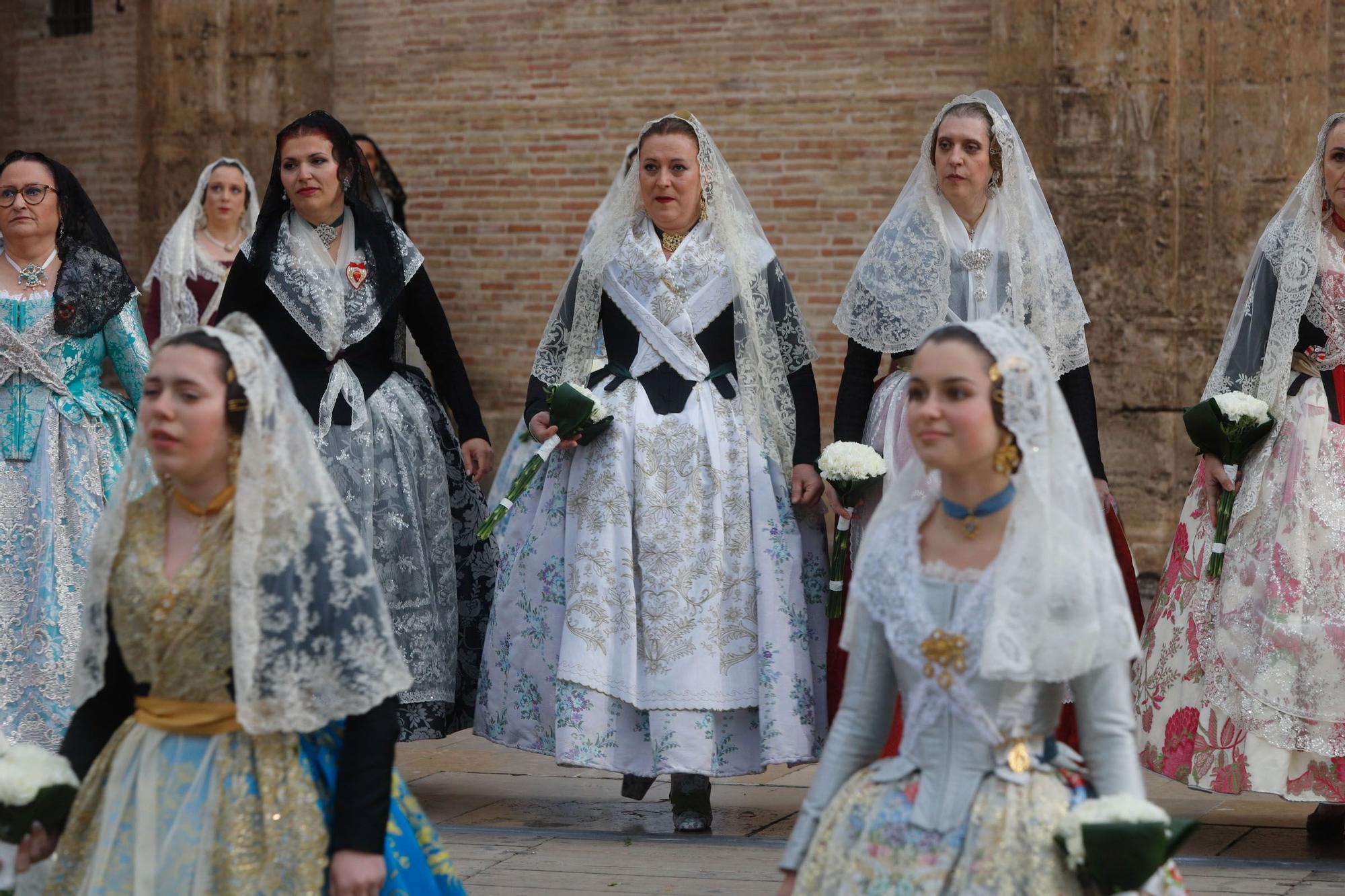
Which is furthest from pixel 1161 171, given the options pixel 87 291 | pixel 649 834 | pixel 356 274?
pixel 87 291

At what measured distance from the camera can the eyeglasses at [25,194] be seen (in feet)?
20.5

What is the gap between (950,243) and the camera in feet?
18.5

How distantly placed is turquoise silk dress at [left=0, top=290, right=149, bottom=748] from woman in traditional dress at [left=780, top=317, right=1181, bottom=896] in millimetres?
3478

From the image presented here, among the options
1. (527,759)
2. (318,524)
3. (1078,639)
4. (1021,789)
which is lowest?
(527,759)

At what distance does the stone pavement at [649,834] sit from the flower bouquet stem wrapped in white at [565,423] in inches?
38.0

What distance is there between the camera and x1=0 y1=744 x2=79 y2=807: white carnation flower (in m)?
3.27

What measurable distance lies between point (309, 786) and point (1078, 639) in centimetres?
135

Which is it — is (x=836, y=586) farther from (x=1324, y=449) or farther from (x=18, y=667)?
(x=18, y=667)

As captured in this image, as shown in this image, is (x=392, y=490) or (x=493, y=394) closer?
(x=392, y=490)

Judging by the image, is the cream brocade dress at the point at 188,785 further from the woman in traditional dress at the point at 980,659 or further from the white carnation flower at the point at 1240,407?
the white carnation flower at the point at 1240,407

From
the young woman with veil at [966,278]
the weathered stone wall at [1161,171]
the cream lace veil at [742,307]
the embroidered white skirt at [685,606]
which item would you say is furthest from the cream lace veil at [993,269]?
the weathered stone wall at [1161,171]

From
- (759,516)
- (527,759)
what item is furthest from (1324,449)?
(527,759)

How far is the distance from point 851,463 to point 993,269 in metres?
0.78

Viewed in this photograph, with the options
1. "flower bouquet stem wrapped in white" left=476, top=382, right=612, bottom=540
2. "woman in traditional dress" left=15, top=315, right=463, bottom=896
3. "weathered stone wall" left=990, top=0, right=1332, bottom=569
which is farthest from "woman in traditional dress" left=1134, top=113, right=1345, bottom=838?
"weathered stone wall" left=990, top=0, right=1332, bottom=569
